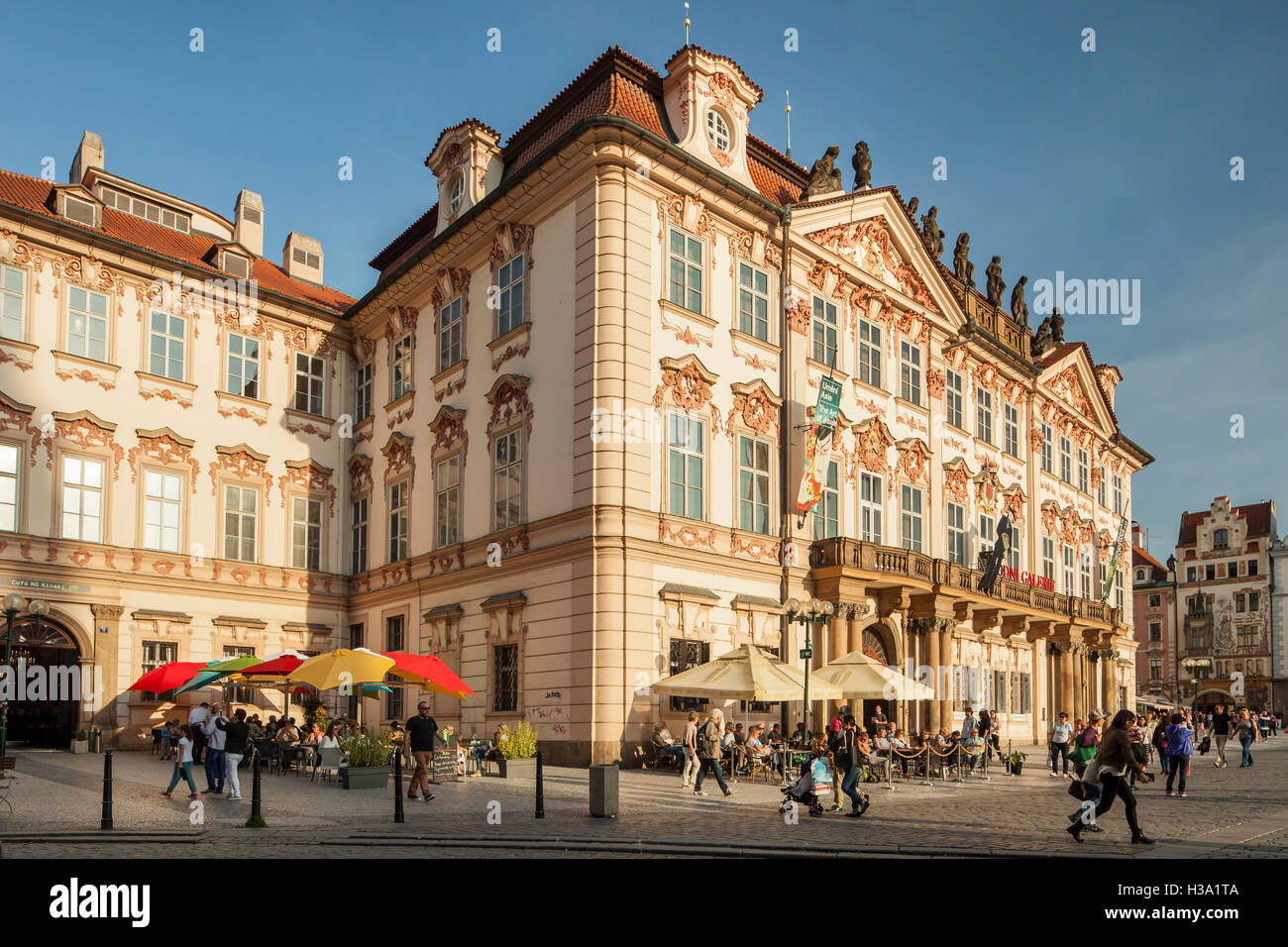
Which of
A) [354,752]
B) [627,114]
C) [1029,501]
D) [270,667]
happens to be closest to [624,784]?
[354,752]

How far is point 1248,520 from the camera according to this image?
10075 centimetres

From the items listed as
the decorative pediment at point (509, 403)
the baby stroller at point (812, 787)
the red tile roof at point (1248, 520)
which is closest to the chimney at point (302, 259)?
the decorative pediment at point (509, 403)

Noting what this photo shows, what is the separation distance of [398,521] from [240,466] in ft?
17.6

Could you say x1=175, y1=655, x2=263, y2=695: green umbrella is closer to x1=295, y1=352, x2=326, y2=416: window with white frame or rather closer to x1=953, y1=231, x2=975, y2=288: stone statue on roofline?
x1=295, y1=352, x2=326, y2=416: window with white frame

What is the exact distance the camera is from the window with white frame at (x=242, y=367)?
1463 inches

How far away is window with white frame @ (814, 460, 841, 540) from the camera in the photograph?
33.0 meters

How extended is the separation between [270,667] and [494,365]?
10104mm


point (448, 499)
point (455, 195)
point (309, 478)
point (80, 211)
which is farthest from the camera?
point (309, 478)

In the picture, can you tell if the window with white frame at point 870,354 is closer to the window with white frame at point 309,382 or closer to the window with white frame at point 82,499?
the window with white frame at point 309,382

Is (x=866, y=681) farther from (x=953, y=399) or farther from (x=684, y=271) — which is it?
(x=953, y=399)

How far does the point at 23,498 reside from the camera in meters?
32.2

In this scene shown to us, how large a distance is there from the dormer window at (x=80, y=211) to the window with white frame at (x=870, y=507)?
2441cm

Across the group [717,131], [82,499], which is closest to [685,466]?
[717,131]

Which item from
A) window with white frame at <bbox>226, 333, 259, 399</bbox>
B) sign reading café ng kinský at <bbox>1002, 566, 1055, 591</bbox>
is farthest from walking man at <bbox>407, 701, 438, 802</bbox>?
sign reading café ng kinský at <bbox>1002, 566, 1055, 591</bbox>
